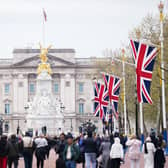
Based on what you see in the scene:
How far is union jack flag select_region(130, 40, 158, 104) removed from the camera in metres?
38.1

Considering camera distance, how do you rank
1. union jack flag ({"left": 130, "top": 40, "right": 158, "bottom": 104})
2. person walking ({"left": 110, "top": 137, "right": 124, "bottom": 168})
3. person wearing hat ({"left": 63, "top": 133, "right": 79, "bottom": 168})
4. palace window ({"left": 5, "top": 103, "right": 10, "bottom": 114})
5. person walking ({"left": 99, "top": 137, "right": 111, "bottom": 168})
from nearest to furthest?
→ person wearing hat ({"left": 63, "top": 133, "right": 79, "bottom": 168})
person walking ({"left": 110, "top": 137, "right": 124, "bottom": 168})
person walking ({"left": 99, "top": 137, "right": 111, "bottom": 168})
union jack flag ({"left": 130, "top": 40, "right": 158, "bottom": 104})
palace window ({"left": 5, "top": 103, "right": 10, "bottom": 114})

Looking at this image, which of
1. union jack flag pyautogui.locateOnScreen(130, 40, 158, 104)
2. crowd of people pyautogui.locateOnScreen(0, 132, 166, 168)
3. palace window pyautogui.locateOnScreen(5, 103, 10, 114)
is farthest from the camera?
palace window pyautogui.locateOnScreen(5, 103, 10, 114)

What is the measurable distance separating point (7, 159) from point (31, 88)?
364 ft

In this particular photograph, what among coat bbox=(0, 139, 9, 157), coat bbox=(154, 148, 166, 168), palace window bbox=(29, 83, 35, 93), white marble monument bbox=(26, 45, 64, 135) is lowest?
coat bbox=(154, 148, 166, 168)

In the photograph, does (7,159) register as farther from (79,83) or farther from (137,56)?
(79,83)

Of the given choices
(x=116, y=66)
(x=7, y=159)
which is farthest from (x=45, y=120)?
(x=7, y=159)

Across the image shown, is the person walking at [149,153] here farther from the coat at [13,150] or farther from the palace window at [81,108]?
the palace window at [81,108]

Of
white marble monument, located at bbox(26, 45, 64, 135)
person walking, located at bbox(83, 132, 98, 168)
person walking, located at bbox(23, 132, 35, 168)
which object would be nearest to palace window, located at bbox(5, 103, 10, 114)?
white marble monument, located at bbox(26, 45, 64, 135)

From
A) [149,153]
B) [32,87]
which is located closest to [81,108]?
[32,87]

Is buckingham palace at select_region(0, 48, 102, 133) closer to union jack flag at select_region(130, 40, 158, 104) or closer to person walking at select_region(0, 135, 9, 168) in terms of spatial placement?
union jack flag at select_region(130, 40, 158, 104)

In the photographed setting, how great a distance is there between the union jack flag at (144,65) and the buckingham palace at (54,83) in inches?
3937

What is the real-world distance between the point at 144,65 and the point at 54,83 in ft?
343

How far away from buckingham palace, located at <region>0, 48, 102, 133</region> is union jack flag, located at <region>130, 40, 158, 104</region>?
100002 mm

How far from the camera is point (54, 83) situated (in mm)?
142750
